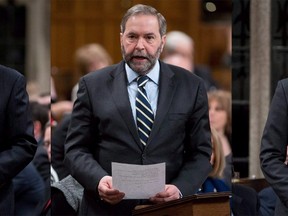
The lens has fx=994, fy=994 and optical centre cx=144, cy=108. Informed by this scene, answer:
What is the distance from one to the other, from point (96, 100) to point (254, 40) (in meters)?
1.09

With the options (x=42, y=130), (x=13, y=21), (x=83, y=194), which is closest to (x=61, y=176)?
(x=83, y=194)

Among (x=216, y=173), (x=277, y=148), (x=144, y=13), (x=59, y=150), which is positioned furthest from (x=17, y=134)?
(x=277, y=148)

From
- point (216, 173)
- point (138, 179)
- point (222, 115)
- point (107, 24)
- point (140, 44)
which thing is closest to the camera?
point (138, 179)

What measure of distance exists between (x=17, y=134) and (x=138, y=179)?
26.1 inches

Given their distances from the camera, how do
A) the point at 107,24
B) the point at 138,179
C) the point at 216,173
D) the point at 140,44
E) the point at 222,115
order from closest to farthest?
1. the point at 138,179
2. the point at 140,44
3. the point at 216,173
4. the point at 222,115
5. the point at 107,24

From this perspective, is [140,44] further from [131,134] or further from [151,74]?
[131,134]

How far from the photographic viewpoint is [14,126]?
191 inches

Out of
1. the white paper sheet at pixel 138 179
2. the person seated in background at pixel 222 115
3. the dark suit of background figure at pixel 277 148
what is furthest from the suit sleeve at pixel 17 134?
the person seated in background at pixel 222 115

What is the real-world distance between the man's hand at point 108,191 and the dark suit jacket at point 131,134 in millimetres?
44

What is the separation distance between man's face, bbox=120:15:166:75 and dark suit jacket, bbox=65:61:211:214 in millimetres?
106

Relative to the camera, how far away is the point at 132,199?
15.9 ft

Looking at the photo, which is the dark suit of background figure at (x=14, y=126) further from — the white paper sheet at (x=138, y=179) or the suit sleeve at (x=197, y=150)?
the suit sleeve at (x=197, y=150)

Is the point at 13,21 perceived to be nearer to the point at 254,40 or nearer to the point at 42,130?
the point at 42,130

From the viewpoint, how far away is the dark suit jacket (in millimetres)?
4816
